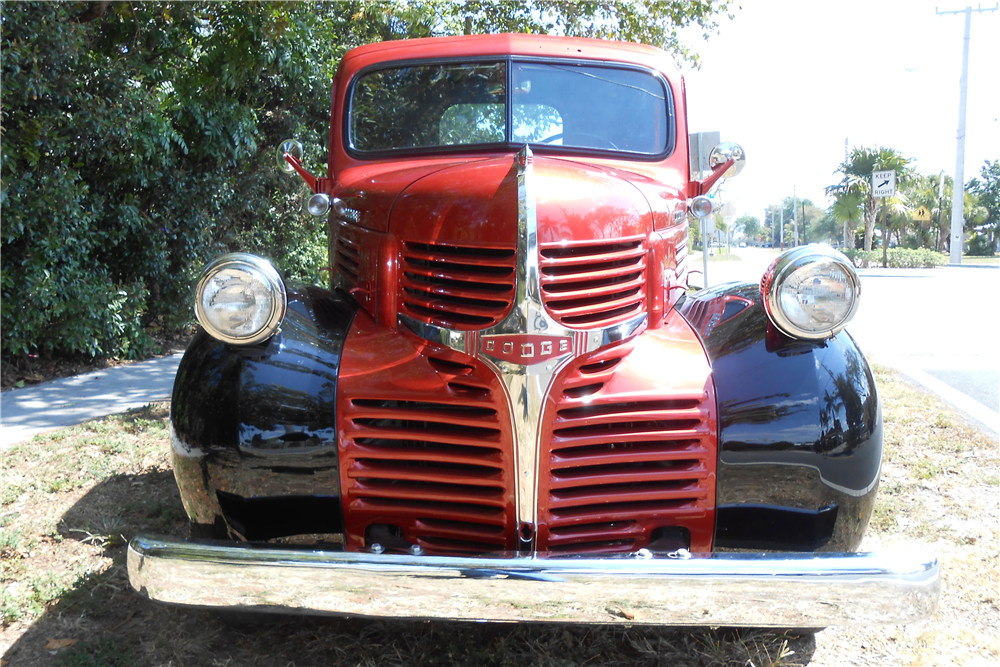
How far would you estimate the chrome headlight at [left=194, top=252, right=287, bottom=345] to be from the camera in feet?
6.84

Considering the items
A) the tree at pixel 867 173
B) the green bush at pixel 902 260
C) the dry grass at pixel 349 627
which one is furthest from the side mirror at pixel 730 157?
the tree at pixel 867 173

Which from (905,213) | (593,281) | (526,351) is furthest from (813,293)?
(905,213)

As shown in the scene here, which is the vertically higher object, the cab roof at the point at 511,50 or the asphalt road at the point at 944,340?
the cab roof at the point at 511,50

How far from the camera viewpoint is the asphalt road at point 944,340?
5941 millimetres

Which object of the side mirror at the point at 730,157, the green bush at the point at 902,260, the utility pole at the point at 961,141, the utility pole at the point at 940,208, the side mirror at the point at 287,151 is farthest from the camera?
the utility pole at the point at 940,208

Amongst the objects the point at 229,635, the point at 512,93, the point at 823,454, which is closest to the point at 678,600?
the point at 823,454

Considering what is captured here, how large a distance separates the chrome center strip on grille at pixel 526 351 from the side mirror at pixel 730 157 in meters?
1.66

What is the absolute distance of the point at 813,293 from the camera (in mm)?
2125

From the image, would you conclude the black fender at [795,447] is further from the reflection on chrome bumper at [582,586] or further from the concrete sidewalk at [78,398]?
the concrete sidewalk at [78,398]

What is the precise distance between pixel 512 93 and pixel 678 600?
7.02 feet

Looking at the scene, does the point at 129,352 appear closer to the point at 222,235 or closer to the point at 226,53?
the point at 222,235

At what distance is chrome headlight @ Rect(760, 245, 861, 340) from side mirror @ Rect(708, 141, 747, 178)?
1282mm

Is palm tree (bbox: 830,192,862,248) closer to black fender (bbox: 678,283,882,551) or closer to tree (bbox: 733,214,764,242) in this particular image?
black fender (bbox: 678,283,882,551)

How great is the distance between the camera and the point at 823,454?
81.0 inches
